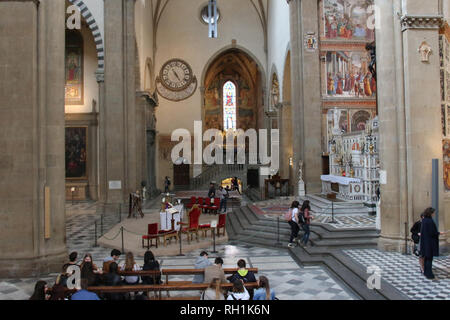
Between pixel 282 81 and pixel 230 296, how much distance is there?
2106 cm

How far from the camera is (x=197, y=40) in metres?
32.1

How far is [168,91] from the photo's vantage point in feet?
105

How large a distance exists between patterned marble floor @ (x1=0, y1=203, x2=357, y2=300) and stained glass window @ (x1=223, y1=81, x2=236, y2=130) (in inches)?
1073

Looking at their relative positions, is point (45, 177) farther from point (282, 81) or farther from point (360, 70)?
point (282, 81)

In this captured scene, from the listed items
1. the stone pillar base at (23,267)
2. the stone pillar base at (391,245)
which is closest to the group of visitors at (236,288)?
the stone pillar base at (23,267)

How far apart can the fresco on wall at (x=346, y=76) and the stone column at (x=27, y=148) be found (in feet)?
45.9

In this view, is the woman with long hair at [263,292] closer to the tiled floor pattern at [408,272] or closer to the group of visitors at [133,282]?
the group of visitors at [133,282]

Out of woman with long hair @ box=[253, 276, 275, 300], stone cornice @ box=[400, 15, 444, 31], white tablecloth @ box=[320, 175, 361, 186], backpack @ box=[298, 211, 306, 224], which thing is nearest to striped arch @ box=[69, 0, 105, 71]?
white tablecloth @ box=[320, 175, 361, 186]

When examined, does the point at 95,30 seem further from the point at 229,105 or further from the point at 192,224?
the point at 229,105

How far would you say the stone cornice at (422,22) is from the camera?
9.33 metres

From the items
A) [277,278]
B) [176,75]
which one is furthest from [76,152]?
[277,278]

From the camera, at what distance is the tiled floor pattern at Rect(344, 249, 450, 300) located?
680cm

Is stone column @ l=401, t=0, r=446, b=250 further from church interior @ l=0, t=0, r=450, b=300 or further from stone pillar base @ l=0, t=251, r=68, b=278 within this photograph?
stone pillar base @ l=0, t=251, r=68, b=278
